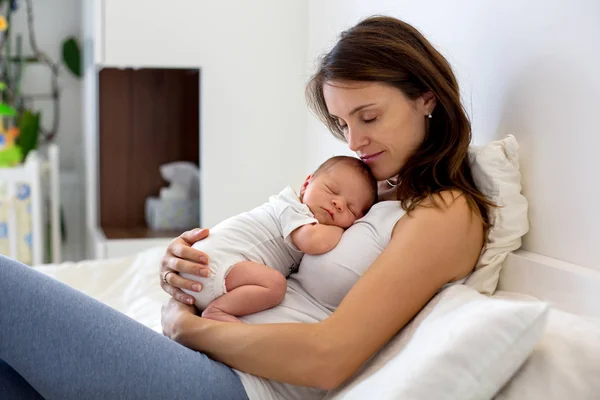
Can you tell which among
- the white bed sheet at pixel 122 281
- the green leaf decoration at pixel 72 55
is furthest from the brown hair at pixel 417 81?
the green leaf decoration at pixel 72 55

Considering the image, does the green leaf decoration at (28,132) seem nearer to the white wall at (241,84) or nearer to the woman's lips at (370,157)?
the white wall at (241,84)

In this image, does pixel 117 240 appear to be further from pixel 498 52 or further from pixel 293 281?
pixel 498 52

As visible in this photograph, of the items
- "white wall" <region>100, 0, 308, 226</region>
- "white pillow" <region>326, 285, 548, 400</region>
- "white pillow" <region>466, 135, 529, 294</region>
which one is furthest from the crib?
"white pillow" <region>326, 285, 548, 400</region>

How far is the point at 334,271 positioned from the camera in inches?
54.9

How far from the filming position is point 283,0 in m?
2.97

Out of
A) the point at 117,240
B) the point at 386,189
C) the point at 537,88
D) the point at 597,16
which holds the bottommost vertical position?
the point at 117,240

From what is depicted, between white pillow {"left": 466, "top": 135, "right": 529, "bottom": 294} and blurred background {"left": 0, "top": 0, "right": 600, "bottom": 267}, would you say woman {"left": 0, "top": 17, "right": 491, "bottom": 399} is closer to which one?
white pillow {"left": 466, "top": 135, "right": 529, "bottom": 294}

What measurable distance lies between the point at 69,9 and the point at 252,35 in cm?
150

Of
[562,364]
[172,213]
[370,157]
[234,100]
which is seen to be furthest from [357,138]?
[172,213]

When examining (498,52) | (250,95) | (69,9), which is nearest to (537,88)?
(498,52)

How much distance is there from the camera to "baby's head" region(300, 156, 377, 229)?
1469 mm

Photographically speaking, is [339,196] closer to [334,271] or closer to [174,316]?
[334,271]

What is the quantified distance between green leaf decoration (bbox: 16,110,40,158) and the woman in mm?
2417

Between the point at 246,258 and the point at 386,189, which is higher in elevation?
the point at 386,189
